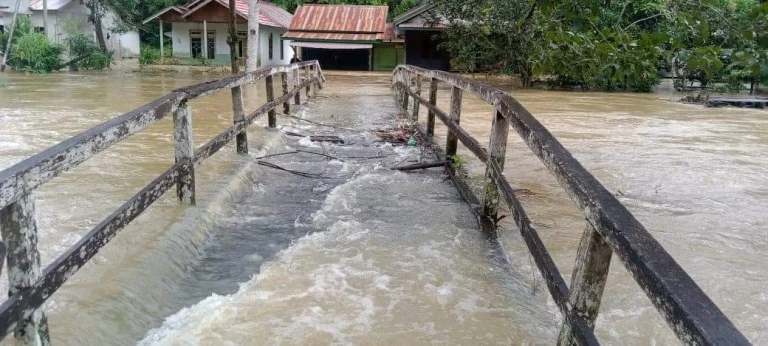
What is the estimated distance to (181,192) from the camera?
4.04m

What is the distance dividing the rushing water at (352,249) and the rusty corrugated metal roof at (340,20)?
23895mm

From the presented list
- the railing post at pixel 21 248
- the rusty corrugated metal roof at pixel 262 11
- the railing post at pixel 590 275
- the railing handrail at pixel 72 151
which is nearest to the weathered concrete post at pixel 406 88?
the railing handrail at pixel 72 151

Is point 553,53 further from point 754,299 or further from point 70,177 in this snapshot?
point 70,177

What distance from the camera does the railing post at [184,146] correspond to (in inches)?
152

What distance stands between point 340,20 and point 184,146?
28.7 meters

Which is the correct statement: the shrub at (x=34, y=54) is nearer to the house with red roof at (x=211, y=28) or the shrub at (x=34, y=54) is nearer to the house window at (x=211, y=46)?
the house with red roof at (x=211, y=28)

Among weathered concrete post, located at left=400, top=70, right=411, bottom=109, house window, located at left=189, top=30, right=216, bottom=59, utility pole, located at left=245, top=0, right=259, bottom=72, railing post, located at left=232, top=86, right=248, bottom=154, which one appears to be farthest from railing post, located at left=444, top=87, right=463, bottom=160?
house window, located at left=189, top=30, right=216, bottom=59

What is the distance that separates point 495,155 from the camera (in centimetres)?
405

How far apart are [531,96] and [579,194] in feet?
56.4

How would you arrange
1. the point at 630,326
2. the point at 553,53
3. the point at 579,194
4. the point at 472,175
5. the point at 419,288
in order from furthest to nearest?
the point at 472,175 → the point at 553,53 → the point at 419,288 → the point at 630,326 → the point at 579,194

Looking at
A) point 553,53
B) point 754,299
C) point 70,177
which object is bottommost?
point 754,299

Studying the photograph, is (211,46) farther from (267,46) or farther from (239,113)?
(239,113)

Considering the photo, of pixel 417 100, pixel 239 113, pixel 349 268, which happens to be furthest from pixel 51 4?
pixel 349 268

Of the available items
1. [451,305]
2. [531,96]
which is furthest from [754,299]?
[531,96]
